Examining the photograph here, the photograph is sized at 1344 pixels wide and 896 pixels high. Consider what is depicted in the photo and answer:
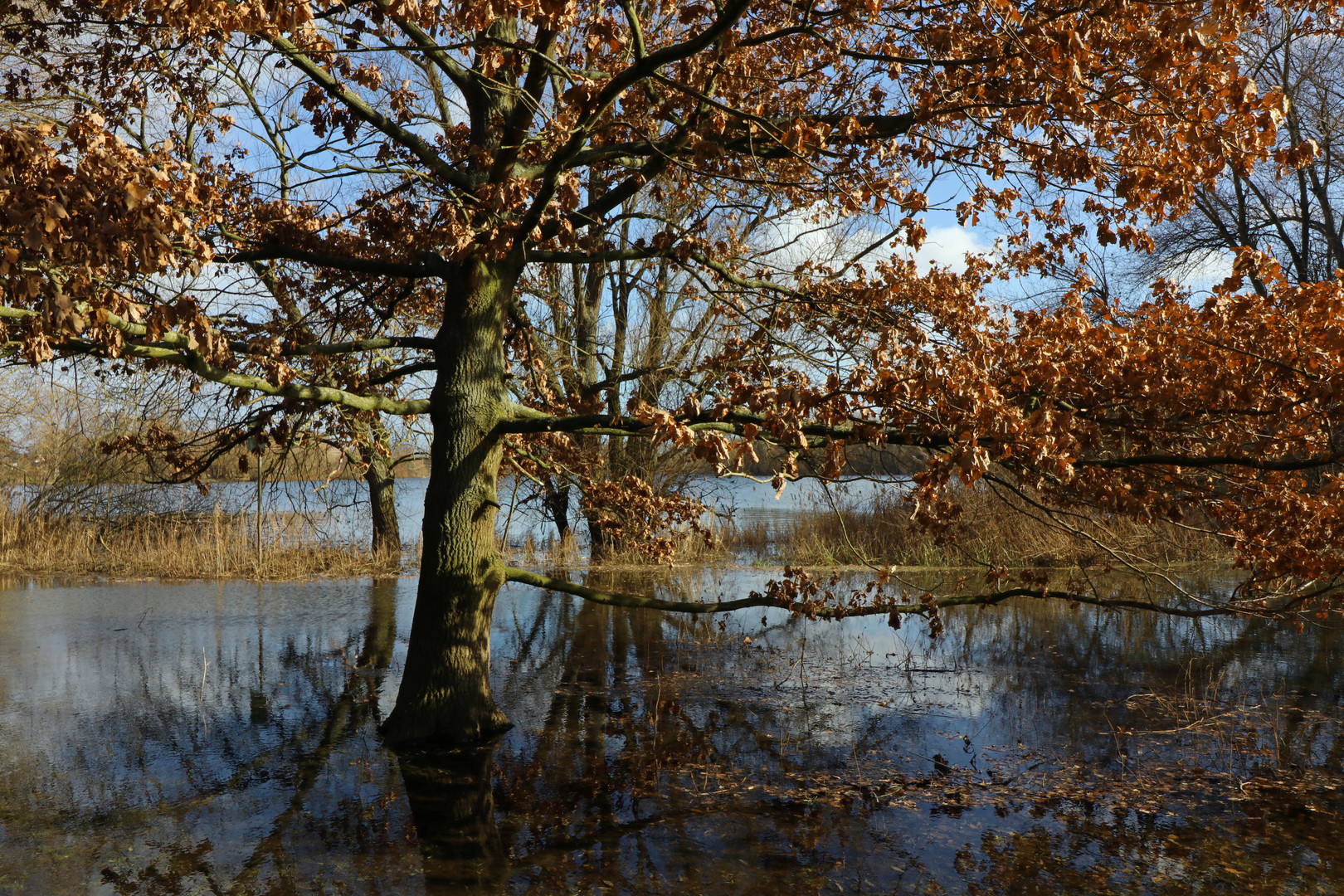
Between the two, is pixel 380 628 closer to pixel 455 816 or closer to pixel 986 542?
pixel 455 816

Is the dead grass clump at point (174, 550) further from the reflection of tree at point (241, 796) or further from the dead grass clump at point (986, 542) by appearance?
the dead grass clump at point (986, 542)

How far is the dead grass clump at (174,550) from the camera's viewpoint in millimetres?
16625

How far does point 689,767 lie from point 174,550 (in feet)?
44.7

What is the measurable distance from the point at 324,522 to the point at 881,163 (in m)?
16.6

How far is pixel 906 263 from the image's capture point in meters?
8.90

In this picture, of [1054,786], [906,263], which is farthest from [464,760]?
[906,263]

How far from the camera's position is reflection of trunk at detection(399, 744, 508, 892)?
5207 millimetres

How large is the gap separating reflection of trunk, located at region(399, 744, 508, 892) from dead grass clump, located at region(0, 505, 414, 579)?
1071 centimetres

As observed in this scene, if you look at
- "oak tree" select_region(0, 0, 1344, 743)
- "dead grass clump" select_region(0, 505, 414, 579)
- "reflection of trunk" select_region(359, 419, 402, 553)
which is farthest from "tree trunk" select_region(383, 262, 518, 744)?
"dead grass clump" select_region(0, 505, 414, 579)

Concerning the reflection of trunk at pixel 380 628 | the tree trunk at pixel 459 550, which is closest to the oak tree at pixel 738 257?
the tree trunk at pixel 459 550

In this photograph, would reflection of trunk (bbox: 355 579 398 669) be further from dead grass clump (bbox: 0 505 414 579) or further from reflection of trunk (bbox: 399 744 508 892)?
reflection of trunk (bbox: 399 744 508 892)

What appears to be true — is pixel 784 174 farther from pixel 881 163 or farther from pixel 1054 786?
pixel 1054 786

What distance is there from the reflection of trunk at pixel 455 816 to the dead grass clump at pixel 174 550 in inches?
422

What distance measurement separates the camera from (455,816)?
6.01m
